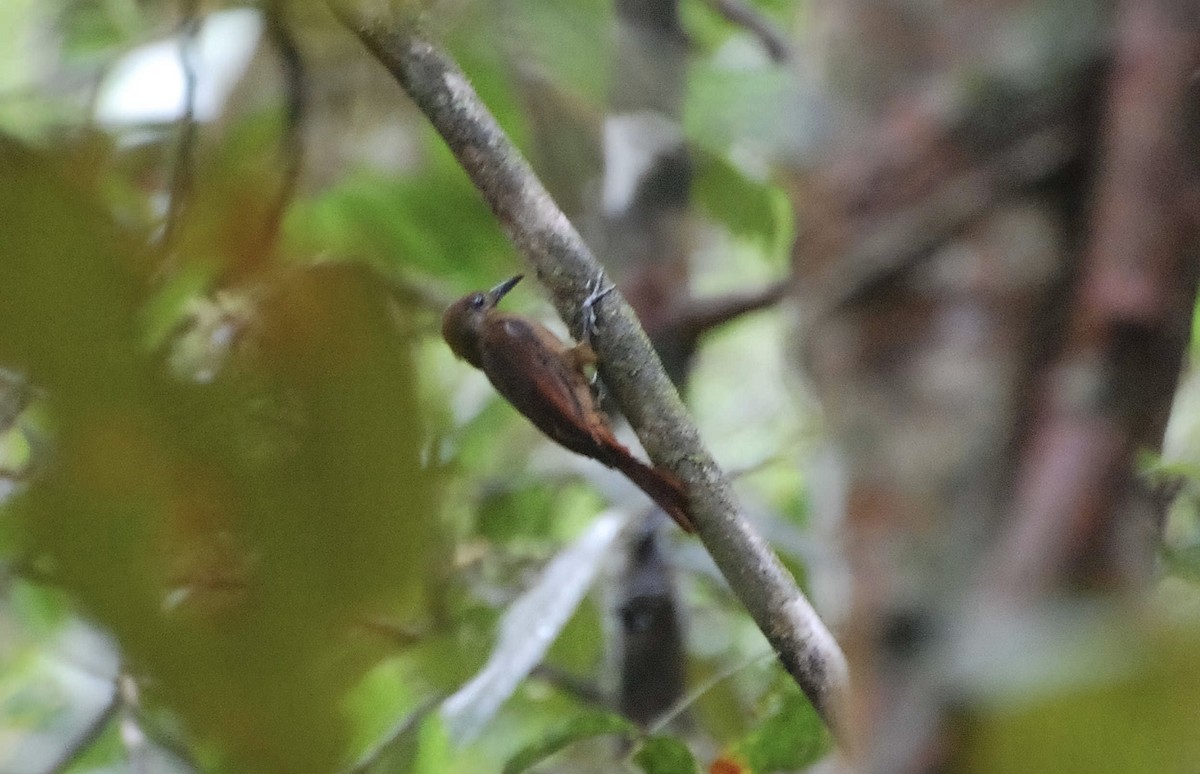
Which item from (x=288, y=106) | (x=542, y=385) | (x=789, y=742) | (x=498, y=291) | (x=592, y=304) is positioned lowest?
(x=789, y=742)

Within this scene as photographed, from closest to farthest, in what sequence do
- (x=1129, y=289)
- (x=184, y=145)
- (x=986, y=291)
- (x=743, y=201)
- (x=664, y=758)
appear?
(x=184, y=145) → (x=1129, y=289) → (x=986, y=291) → (x=664, y=758) → (x=743, y=201)

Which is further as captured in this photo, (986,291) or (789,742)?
(789,742)

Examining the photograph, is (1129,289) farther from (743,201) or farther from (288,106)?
(743,201)

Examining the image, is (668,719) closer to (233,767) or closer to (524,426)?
(524,426)

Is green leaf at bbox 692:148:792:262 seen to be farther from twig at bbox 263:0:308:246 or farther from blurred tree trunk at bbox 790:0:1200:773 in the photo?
twig at bbox 263:0:308:246

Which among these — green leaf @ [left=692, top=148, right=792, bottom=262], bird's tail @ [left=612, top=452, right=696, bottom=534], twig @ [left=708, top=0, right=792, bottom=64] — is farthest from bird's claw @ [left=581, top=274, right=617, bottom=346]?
twig @ [left=708, top=0, right=792, bottom=64]

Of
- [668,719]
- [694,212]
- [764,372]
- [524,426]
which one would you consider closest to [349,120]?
[668,719]

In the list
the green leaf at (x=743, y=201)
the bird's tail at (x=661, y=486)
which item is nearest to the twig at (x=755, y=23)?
the green leaf at (x=743, y=201)

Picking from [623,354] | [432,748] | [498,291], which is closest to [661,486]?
[623,354]
